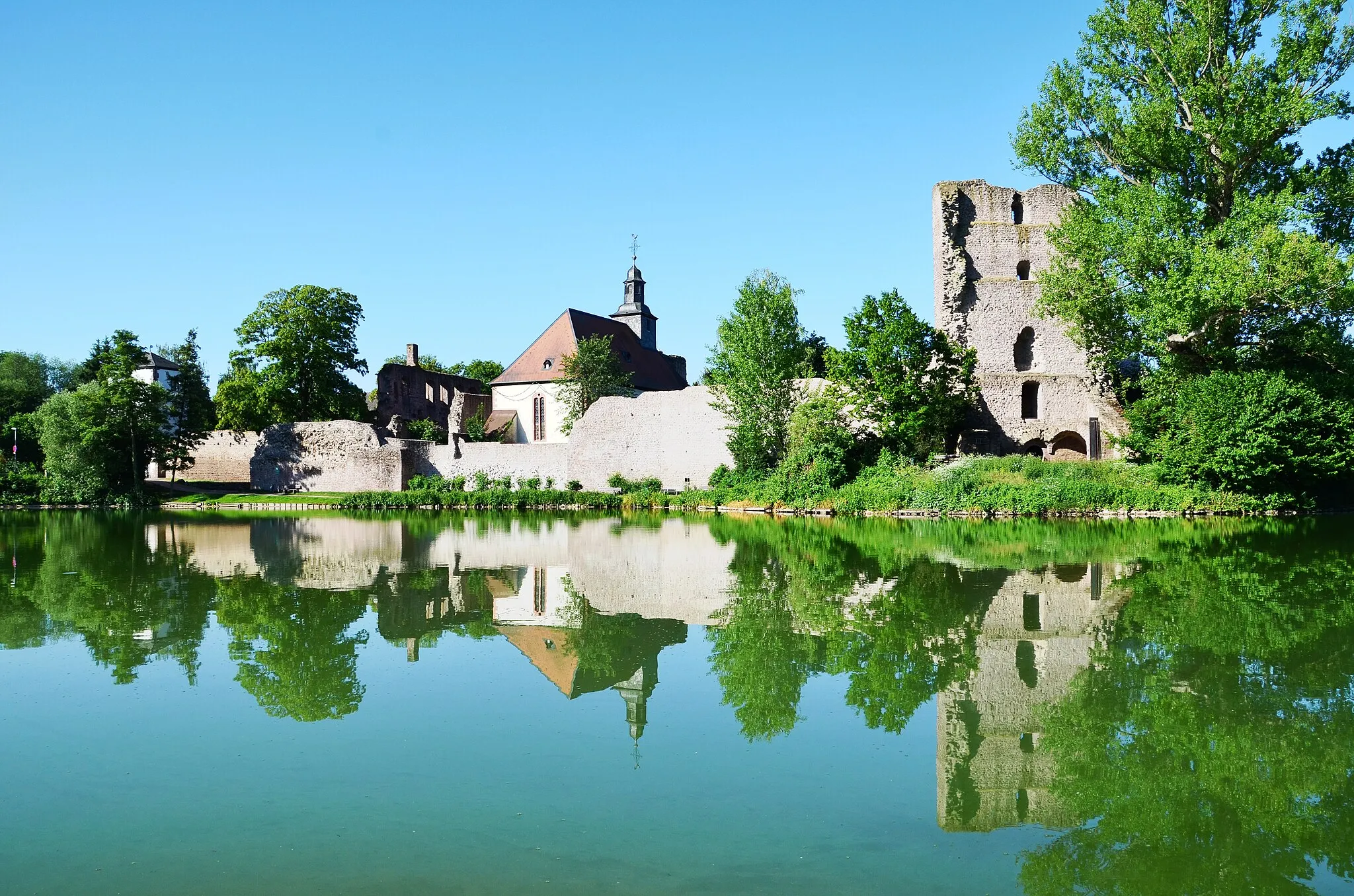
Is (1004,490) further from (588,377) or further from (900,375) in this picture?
(588,377)

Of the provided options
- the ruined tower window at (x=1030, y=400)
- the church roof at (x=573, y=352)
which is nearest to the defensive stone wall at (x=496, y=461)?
the church roof at (x=573, y=352)

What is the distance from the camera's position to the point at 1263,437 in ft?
75.5

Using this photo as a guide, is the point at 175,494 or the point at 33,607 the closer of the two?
the point at 33,607

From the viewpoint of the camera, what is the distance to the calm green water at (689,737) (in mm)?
4316

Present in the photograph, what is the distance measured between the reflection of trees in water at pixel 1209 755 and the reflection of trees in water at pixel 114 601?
6577 mm

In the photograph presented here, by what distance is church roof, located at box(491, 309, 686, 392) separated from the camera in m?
48.1

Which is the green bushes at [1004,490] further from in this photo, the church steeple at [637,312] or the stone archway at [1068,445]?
the church steeple at [637,312]

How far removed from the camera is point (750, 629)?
9.42 meters

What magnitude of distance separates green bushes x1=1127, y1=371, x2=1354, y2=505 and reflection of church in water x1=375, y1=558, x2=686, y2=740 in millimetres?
17619

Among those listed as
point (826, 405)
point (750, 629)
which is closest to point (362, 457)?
point (826, 405)

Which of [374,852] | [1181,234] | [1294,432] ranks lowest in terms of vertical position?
[374,852]

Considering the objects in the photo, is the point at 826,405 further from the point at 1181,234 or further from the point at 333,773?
the point at 333,773

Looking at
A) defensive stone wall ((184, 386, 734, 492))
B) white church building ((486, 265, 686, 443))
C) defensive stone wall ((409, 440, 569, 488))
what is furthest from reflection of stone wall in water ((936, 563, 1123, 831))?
white church building ((486, 265, 686, 443))

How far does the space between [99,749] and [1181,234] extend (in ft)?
83.5
